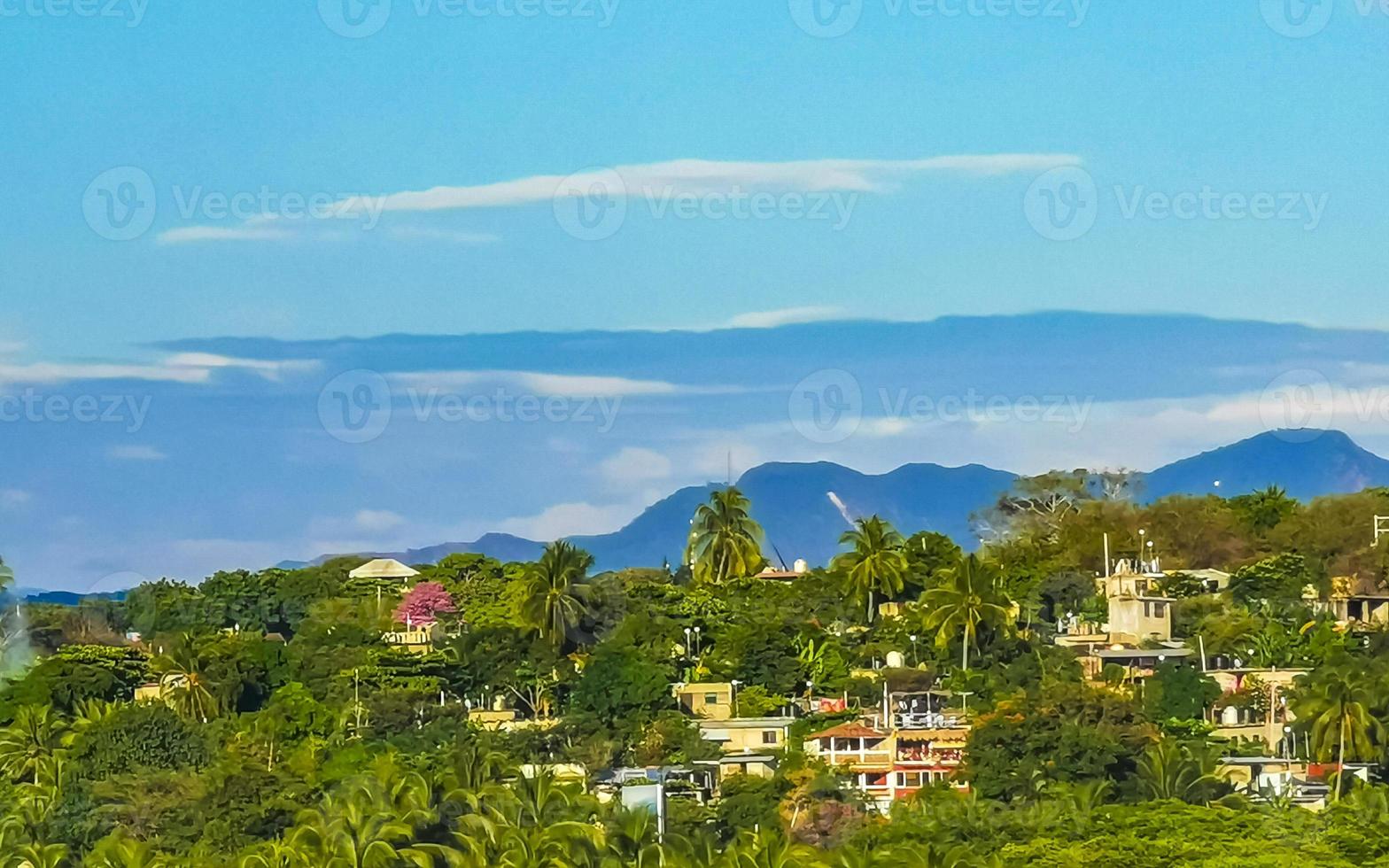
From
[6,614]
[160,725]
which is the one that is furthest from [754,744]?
[6,614]

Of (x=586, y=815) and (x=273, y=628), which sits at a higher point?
(x=273, y=628)

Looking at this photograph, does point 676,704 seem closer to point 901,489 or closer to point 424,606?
point 424,606

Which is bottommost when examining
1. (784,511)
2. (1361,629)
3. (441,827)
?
(441,827)

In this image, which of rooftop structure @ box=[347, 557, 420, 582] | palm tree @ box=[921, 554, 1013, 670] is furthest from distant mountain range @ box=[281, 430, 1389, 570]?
palm tree @ box=[921, 554, 1013, 670]

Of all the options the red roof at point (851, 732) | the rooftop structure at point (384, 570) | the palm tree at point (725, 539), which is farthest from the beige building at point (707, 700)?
the palm tree at point (725, 539)

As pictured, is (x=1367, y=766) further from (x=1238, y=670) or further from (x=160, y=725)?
(x=160, y=725)

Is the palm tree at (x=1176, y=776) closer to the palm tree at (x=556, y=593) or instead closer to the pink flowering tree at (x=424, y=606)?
the palm tree at (x=556, y=593)
